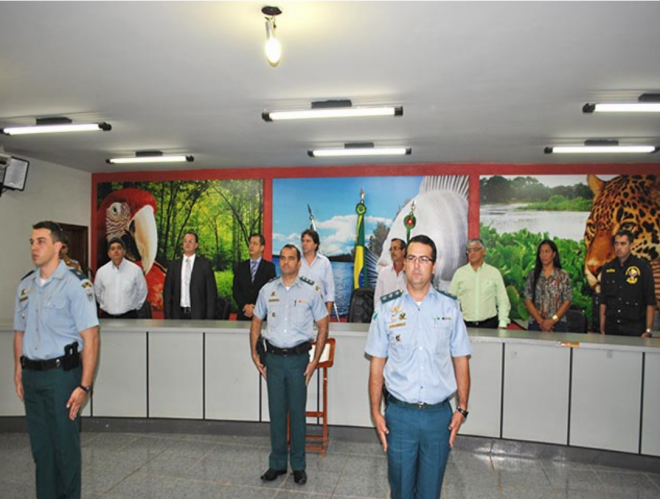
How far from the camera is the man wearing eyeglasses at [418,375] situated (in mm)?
2270

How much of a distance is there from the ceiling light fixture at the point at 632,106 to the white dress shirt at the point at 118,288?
5337mm

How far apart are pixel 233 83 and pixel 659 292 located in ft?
23.9

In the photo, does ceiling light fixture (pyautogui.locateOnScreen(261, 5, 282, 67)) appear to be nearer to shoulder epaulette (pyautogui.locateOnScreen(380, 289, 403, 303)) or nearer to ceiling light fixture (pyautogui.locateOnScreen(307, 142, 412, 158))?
shoulder epaulette (pyautogui.locateOnScreen(380, 289, 403, 303))

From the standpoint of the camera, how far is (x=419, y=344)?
2.34 meters

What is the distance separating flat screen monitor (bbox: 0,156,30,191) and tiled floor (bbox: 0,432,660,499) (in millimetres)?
4335

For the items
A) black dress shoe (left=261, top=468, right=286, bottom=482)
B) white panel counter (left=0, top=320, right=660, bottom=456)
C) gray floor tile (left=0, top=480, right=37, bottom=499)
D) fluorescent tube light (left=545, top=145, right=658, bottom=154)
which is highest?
fluorescent tube light (left=545, top=145, right=658, bottom=154)

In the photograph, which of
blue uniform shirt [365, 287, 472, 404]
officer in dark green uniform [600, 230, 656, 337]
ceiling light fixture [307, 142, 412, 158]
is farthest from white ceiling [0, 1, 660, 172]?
blue uniform shirt [365, 287, 472, 404]

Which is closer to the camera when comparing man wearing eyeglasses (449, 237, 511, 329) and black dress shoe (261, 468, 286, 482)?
black dress shoe (261, 468, 286, 482)

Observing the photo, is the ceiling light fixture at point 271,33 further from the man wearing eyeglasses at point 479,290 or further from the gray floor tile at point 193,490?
the gray floor tile at point 193,490

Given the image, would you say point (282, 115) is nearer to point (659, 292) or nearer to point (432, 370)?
point (432, 370)

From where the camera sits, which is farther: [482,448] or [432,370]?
[482,448]

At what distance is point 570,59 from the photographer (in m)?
3.68

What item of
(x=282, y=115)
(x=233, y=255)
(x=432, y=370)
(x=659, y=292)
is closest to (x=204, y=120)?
(x=282, y=115)

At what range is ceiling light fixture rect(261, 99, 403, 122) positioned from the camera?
4789mm
